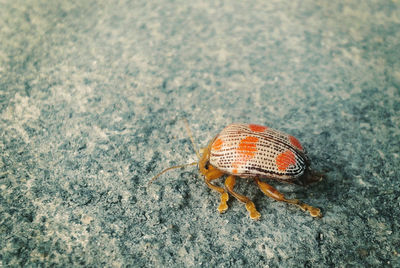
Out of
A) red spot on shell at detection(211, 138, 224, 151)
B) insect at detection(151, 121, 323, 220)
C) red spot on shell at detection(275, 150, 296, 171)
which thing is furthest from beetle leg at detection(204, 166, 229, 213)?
red spot on shell at detection(275, 150, 296, 171)

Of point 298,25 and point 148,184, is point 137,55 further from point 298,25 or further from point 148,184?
point 298,25

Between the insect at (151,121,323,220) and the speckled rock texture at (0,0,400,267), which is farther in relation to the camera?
the insect at (151,121,323,220)

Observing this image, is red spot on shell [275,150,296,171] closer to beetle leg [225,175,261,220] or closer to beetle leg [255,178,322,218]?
beetle leg [255,178,322,218]

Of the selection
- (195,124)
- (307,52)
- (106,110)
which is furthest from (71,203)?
(307,52)

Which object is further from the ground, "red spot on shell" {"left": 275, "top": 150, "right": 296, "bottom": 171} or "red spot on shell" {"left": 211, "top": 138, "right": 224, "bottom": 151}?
"red spot on shell" {"left": 211, "top": 138, "right": 224, "bottom": 151}

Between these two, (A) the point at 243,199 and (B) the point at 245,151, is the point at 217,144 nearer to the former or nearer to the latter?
(B) the point at 245,151

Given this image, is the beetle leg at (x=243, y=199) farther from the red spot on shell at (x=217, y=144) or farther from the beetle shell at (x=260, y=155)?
the red spot on shell at (x=217, y=144)

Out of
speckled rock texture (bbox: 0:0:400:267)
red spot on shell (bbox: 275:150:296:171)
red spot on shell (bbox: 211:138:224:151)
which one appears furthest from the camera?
red spot on shell (bbox: 211:138:224:151)
